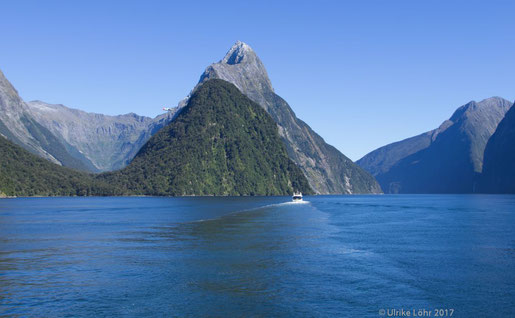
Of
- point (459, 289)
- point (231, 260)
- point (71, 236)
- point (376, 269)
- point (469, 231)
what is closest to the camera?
point (459, 289)

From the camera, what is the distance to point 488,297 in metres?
46.9

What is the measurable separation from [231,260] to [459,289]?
29018mm

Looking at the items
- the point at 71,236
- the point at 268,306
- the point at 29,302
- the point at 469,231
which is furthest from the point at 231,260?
the point at 469,231

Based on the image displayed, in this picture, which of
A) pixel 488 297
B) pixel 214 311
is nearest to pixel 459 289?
pixel 488 297

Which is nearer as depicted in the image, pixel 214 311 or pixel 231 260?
pixel 214 311

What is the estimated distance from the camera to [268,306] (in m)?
42.9

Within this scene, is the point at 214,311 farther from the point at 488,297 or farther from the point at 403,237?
the point at 403,237

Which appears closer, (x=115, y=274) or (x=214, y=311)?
(x=214, y=311)

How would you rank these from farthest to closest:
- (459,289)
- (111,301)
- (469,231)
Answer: (469,231) → (459,289) → (111,301)

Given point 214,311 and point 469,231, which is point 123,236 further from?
point 469,231

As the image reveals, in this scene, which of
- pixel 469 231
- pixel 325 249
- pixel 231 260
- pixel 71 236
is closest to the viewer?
pixel 231 260

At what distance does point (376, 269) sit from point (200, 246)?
30.8 m

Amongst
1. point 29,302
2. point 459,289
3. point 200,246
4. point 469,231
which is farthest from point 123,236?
point 469,231

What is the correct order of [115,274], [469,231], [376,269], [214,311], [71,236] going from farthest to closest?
[469,231], [71,236], [376,269], [115,274], [214,311]
